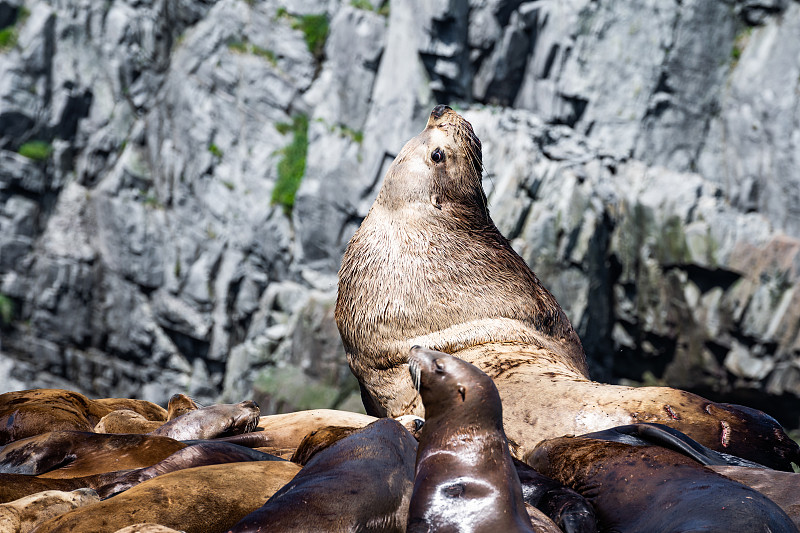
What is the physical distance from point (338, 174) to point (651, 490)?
31575 millimetres

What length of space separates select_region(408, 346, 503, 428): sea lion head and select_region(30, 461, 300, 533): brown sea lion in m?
0.90

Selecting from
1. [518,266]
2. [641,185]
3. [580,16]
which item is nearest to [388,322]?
[518,266]

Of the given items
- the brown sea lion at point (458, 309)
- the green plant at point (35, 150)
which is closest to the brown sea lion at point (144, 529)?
the brown sea lion at point (458, 309)

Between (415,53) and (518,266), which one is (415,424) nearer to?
(518,266)

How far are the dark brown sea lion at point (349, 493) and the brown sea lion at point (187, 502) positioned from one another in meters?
0.32

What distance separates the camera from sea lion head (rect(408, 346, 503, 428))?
290 cm

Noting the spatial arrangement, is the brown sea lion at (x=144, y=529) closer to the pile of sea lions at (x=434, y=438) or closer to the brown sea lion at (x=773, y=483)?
the pile of sea lions at (x=434, y=438)

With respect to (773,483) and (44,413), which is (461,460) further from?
(44,413)

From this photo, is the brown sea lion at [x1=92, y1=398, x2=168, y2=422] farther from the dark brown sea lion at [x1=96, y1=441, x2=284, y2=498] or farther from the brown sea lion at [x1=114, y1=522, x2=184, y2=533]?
the brown sea lion at [x1=114, y1=522, x2=184, y2=533]

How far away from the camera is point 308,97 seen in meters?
36.8

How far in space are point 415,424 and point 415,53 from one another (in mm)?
30808

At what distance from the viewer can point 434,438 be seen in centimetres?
292

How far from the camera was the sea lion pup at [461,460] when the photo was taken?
2.60 m

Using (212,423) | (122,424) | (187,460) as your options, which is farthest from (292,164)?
(187,460)
